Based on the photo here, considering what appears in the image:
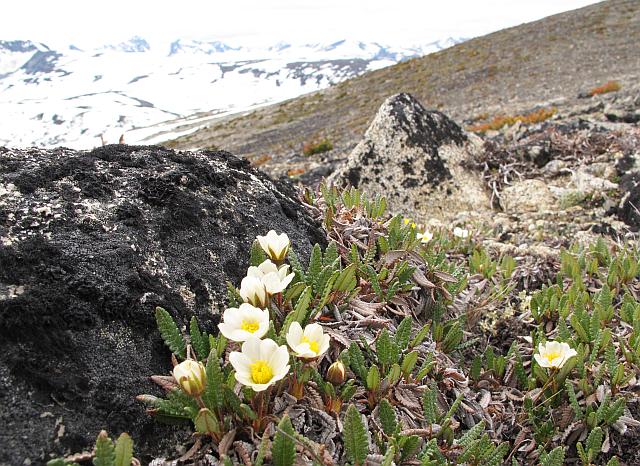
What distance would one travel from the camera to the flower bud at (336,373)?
1.96 m

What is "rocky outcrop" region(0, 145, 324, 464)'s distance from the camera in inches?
65.5

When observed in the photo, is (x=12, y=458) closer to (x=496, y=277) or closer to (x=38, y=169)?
(x=38, y=169)

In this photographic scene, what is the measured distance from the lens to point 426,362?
7.63ft

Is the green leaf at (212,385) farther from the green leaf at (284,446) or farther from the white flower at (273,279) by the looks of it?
the white flower at (273,279)

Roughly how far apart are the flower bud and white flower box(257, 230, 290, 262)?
0.63m

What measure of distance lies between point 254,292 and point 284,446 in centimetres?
63

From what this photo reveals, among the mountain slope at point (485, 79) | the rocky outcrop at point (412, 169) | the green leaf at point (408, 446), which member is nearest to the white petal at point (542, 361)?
the green leaf at point (408, 446)

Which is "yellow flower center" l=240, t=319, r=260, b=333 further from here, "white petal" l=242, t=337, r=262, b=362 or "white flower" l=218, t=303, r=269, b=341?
"white petal" l=242, t=337, r=262, b=362

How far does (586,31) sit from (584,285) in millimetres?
36826

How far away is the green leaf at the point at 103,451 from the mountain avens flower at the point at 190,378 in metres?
0.28

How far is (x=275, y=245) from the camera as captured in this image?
237 cm

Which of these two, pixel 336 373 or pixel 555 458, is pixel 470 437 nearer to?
pixel 555 458

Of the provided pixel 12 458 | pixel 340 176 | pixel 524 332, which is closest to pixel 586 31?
Answer: pixel 340 176

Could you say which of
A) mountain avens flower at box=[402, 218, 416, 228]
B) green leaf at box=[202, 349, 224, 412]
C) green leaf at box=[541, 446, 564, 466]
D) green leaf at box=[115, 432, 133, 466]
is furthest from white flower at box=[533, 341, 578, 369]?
green leaf at box=[115, 432, 133, 466]
